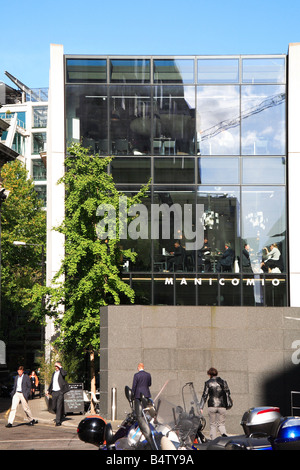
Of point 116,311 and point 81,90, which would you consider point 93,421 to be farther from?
point 81,90

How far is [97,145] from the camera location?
32.7 metres

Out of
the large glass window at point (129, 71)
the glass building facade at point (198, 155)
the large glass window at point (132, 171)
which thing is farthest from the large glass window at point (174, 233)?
the large glass window at point (129, 71)

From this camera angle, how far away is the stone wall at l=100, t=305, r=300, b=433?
21969 mm

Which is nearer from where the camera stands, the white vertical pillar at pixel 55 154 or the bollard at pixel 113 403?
the bollard at pixel 113 403

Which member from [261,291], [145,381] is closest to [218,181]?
[261,291]

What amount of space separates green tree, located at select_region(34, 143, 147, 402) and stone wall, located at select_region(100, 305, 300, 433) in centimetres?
577

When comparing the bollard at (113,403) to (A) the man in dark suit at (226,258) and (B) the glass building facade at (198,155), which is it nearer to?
(B) the glass building facade at (198,155)

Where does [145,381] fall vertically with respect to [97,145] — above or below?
below

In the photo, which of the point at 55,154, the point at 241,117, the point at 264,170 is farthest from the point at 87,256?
the point at 241,117

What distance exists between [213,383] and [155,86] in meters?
18.3

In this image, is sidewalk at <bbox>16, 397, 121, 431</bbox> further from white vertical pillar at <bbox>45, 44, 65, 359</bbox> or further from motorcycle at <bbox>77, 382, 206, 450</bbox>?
motorcycle at <bbox>77, 382, 206, 450</bbox>

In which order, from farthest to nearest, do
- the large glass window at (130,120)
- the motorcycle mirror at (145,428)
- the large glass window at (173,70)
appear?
the large glass window at (173,70)
the large glass window at (130,120)
the motorcycle mirror at (145,428)

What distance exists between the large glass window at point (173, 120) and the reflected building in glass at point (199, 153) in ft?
0.13

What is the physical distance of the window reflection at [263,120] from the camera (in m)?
32.1
